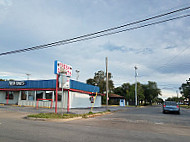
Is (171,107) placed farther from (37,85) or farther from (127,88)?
(127,88)

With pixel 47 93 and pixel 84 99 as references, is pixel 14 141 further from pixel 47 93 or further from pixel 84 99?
pixel 84 99

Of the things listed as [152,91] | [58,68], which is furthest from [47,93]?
[152,91]

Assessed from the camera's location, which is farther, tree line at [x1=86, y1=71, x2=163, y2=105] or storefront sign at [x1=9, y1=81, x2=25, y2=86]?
tree line at [x1=86, y1=71, x2=163, y2=105]

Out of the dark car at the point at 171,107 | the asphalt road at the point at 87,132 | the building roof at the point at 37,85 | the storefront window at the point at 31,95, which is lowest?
the dark car at the point at 171,107

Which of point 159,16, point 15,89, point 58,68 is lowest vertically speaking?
point 15,89

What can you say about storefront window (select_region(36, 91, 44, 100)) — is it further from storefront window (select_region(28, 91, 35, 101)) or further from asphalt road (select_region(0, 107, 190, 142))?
asphalt road (select_region(0, 107, 190, 142))

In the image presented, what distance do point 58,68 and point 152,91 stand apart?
6884 centimetres

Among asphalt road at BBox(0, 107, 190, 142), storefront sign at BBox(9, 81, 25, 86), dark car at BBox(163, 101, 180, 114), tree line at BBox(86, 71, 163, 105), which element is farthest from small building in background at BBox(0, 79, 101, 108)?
tree line at BBox(86, 71, 163, 105)

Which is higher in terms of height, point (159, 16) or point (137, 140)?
point (159, 16)

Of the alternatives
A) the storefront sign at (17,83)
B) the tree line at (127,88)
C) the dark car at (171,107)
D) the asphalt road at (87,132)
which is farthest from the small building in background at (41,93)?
the tree line at (127,88)

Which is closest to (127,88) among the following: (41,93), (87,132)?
(41,93)

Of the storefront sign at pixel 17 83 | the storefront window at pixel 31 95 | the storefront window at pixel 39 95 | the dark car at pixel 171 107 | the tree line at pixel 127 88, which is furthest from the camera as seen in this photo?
the tree line at pixel 127 88

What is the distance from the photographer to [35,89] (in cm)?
2609

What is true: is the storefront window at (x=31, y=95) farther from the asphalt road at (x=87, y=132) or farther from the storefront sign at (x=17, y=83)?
the asphalt road at (x=87, y=132)
